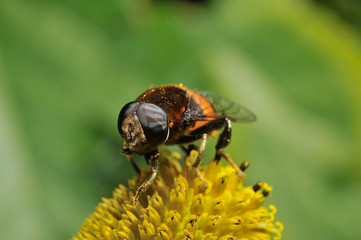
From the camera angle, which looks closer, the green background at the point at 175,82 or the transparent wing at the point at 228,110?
the transparent wing at the point at 228,110

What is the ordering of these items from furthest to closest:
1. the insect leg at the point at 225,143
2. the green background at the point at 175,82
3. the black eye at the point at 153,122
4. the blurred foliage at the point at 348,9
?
1. the blurred foliage at the point at 348,9
2. the green background at the point at 175,82
3. the insect leg at the point at 225,143
4. the black eye at the point at 153,122

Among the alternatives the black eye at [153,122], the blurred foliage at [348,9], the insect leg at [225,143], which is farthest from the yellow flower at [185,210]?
the blurred foliage at [348,9]

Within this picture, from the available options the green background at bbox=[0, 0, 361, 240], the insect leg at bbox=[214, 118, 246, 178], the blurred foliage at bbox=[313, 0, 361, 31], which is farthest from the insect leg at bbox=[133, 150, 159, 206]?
the blurred foliage at bbox=[313, 0, 361, 31]

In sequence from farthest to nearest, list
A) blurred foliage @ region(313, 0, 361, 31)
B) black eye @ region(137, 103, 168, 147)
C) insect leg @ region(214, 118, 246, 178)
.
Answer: blurred foliage @ region(313, 0, 361, 31) < insect leg @ region(214, 118, 246, 178) < black eye @ region(137, 103, 168, 147)

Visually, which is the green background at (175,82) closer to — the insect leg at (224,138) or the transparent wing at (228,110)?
the transparent wing at (228,110)

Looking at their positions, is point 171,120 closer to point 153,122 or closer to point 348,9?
point 153,122

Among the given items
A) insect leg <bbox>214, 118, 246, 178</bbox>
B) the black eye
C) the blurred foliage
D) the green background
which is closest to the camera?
the black eye

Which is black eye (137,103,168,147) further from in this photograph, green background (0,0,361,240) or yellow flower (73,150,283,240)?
green background (0,0,361,240)
